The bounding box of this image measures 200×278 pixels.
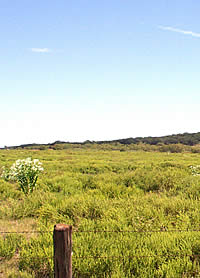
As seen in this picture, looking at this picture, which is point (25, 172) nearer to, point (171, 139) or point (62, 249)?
point (62, 249)

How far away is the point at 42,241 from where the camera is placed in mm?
4398

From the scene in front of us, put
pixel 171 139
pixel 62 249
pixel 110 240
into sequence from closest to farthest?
pixel 62 249
pixel 110 240
pixel 171 139

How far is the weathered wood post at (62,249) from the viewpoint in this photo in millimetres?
2633

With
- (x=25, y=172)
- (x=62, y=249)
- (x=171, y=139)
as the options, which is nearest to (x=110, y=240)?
(x=62, y=249)

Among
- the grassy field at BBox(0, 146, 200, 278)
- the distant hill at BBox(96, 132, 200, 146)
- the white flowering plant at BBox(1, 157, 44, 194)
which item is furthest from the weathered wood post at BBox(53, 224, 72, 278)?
the distant hill at BBox(96, 132, 200, 146)

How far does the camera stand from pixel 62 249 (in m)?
2.66

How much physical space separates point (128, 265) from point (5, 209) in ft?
13.3

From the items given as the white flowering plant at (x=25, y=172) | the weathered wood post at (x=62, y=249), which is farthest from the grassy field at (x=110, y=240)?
the white flowering plant at (x=25, y=172)

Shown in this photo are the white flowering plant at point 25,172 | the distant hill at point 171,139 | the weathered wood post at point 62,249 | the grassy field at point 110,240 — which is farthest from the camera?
the distant hill at point 171,139

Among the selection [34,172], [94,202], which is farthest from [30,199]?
[94,202]

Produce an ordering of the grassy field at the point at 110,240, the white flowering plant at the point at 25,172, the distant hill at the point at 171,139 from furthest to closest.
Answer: the distant hill at the point at 171,139 < the white flowering plant at the point at 25,172 < the grassy field at the point at 110,240

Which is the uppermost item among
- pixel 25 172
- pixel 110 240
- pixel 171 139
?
pixel 171 139

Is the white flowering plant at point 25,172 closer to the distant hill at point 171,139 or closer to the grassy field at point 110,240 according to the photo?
the grassy field at point 110,240

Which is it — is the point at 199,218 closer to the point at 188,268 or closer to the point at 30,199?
the point at 188,268
